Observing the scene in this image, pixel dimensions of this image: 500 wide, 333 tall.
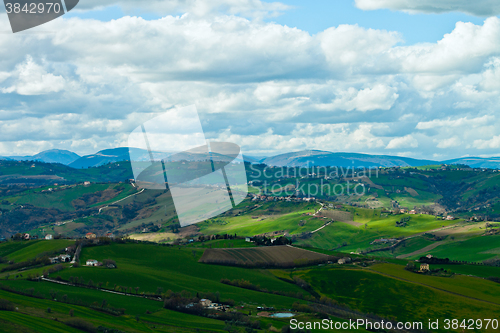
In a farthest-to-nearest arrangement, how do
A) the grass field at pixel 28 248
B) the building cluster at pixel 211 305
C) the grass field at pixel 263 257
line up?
the grass field at pixel 263 257
the grass field at pixel 28 248
the building cluster at pixel 211 305

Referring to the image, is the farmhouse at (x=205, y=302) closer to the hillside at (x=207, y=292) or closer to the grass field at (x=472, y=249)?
the hillside at (x=207, y=292)

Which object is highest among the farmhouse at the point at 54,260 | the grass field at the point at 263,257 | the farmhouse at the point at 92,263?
the farmhouse at the point at 54,260

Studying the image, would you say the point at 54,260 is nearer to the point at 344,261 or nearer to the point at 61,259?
the point at 61,259

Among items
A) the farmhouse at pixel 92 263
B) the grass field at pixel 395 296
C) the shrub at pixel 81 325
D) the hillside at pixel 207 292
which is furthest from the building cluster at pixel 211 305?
the farmhouse at pixel 92 263

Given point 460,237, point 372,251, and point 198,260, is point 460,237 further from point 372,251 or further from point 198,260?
point 198,260

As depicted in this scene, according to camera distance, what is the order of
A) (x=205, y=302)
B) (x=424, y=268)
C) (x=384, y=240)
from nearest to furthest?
(x=205, y=302) < (x=424, y=268) < (x=384, y=240)

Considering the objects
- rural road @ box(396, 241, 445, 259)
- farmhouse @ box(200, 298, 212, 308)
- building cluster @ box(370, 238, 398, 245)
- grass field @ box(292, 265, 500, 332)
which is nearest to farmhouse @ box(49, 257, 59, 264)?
farmhouse @ box(200, 298, 212, 308)

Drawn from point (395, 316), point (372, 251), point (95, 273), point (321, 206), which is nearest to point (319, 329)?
point (395, 316)

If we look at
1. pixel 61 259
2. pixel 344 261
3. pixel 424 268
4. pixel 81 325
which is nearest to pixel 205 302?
Answer: pixel 81 325

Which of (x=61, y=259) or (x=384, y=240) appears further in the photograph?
(x=384, y=240)

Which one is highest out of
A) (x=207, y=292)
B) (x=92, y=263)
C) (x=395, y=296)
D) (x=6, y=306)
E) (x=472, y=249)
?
(x=6, y=306)

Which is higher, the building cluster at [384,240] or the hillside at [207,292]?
the hillside at [207,292]
